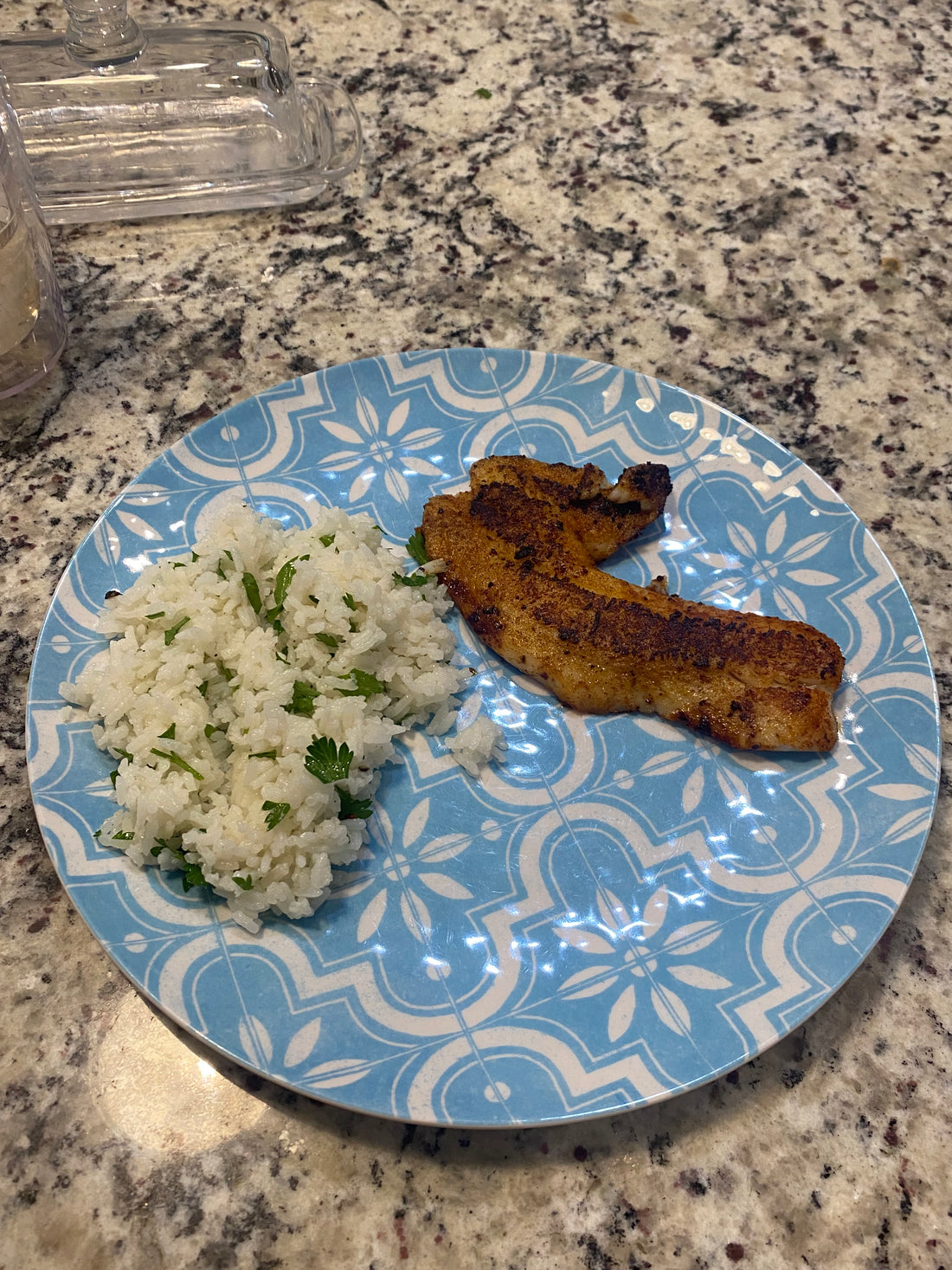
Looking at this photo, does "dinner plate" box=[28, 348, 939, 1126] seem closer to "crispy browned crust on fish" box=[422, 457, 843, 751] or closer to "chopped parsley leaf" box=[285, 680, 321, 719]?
"crispy browned crust on fish" box=[422, 457, 843, 751]

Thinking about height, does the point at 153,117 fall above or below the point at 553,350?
above

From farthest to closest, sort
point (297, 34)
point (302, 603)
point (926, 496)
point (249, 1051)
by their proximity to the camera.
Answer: point (297, 34)
point (926, 496)
point (302, 603)
point (249, 1051)

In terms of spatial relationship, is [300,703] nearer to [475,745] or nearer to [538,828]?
[475,745]

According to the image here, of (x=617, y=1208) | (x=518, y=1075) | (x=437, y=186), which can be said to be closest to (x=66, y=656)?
(x=518, y=1075)

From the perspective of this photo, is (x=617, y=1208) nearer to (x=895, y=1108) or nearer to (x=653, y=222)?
(x=895, y=1108)

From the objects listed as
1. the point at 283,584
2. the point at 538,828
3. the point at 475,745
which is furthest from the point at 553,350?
the point at 538,828

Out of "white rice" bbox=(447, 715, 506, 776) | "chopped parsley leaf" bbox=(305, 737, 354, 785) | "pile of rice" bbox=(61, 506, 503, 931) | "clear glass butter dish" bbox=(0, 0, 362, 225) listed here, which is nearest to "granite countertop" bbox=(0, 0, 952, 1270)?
"clear glass butter dish" bbox=(0, 0, 362, 225)

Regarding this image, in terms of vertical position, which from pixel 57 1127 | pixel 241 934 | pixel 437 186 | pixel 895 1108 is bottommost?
pixel 895 1108
